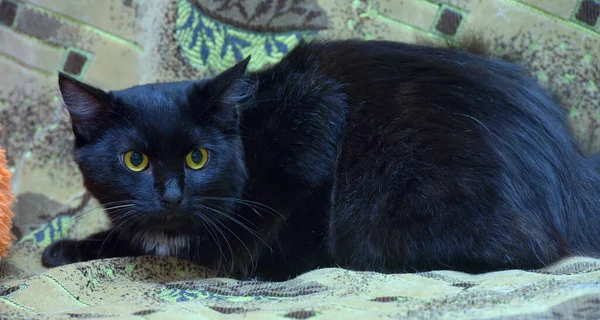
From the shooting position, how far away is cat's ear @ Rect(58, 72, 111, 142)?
1.63 metres

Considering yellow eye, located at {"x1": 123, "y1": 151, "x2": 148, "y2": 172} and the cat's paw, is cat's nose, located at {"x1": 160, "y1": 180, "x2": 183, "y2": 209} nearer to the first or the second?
yellow eye, located at {"x1": 123, "y1": 151, "x2": 148, "y2": 172}

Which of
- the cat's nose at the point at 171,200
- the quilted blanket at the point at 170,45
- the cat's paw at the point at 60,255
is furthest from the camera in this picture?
the quilted blanket at the point at 170,45

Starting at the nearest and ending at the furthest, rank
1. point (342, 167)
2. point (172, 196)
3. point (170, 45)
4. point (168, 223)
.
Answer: point (172, 196) → point (168, 223) → point (342, 167) → point (170, 45)

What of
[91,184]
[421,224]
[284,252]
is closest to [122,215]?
[91,184]

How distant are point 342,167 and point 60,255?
2.96 ft

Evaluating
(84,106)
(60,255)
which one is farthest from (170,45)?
(60,255)

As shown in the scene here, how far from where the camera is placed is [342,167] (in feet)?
6.03

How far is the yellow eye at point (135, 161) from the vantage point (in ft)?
5.51

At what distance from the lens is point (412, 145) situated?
172cm

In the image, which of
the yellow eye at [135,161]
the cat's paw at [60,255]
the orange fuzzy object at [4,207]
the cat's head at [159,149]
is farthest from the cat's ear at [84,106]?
the cat's paw at [60,255]

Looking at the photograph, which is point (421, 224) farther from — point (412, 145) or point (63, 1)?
point (63, 1)

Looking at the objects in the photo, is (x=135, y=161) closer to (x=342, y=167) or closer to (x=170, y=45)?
(x=342, y=167)

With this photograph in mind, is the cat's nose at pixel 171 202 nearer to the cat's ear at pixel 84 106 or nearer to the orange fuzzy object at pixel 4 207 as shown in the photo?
the cat's ear at pixel 84 106

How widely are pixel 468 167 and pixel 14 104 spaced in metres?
1.65
